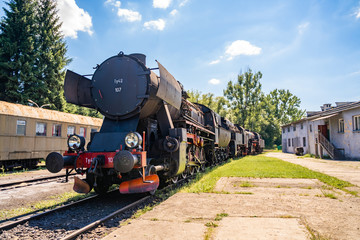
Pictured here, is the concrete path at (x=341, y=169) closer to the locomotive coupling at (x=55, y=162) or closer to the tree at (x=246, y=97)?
the locomotive coupling at (x=55, y=162)

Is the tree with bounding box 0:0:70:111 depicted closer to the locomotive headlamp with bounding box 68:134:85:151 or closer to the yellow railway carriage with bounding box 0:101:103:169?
the yellow railway carriage with bounding box 0:101:103:169

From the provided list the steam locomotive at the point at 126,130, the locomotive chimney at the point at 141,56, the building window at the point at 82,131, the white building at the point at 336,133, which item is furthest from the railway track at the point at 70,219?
the white building at the point at 336,133

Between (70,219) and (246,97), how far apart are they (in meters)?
50.1

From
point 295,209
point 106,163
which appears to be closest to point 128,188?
point 106,163

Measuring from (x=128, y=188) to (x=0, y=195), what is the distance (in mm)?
4233

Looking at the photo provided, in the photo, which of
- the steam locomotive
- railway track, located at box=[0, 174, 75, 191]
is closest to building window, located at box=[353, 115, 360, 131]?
the steam locomotive

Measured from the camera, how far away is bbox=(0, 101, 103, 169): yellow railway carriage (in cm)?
1194

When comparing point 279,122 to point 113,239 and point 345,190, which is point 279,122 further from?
point 113,239

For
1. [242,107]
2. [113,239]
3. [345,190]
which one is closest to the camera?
[113,239]

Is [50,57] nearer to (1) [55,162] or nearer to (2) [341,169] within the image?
(1) [55,162]

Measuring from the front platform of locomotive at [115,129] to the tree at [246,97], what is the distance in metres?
46.5

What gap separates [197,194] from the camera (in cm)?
637

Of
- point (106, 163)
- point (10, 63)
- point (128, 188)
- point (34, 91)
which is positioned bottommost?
point (128, 188)

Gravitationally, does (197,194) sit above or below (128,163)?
below
